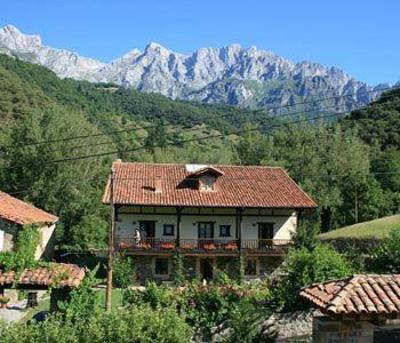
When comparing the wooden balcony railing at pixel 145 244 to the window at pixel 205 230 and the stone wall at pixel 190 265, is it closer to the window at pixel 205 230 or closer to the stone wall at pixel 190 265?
the stone wall at pixel 190 265

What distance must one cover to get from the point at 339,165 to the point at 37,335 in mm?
48242

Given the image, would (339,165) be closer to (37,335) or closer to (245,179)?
(245,179)

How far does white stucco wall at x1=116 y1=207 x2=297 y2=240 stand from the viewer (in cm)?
3991

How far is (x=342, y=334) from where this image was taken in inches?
467

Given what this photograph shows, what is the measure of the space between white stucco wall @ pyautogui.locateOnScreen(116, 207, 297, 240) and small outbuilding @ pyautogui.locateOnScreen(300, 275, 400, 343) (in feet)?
92.1

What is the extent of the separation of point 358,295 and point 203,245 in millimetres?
27993

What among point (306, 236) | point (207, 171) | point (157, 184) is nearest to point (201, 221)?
point (207, 171)

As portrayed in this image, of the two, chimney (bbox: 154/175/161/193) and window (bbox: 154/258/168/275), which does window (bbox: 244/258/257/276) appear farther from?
chimney (bbox: 154/175/161/193)

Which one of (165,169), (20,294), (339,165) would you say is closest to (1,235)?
(20,294)

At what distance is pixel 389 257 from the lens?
25219 mm

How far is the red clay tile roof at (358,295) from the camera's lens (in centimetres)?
1162

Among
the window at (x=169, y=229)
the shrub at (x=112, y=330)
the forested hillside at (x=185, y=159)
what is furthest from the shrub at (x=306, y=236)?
the shrub at (x=112, y=330)

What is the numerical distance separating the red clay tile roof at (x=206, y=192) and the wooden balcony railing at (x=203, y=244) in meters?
2.54

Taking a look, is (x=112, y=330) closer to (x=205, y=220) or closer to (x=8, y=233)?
(x=8, y=233)
